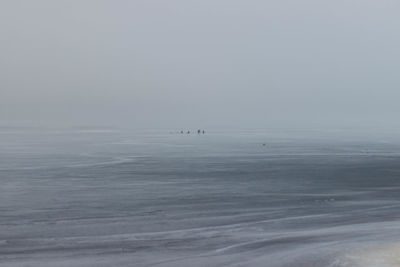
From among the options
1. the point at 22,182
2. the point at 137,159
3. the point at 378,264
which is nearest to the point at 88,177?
the point at 22,182

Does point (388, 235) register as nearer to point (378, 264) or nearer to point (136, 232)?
point (378, 264)

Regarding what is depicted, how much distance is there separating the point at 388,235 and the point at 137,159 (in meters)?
62.0

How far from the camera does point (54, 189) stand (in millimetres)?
55219

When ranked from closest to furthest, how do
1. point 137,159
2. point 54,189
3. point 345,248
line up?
point 345,248 < point 54,189 < point 137,159

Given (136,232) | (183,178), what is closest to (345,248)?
(136,232)

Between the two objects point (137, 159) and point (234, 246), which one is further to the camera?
point (137, 159)

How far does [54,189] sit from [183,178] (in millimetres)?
15484

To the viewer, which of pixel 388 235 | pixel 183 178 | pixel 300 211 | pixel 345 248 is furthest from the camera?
pixel 183 178

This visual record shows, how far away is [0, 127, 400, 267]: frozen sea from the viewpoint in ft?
98.2

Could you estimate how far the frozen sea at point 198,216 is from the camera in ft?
98.2

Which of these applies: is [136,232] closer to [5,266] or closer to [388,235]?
[5,266]

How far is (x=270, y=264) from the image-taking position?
1132 inches

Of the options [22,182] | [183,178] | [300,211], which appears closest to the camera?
[300,211]

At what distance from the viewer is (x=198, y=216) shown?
136 ft
